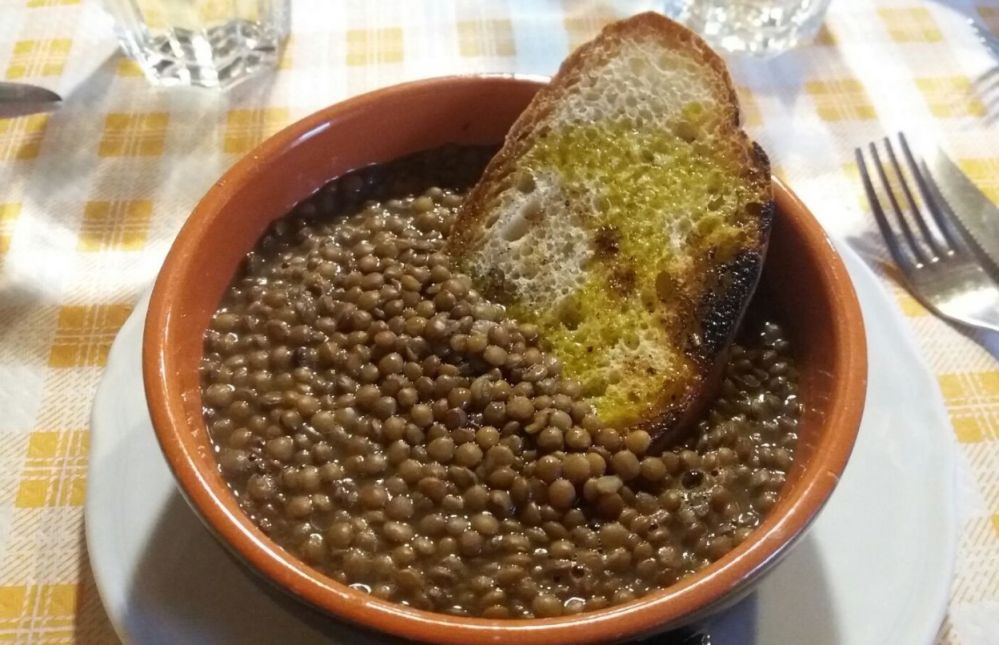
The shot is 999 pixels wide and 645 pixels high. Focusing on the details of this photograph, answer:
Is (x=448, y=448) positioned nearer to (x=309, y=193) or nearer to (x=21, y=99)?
(x=309, y=193)

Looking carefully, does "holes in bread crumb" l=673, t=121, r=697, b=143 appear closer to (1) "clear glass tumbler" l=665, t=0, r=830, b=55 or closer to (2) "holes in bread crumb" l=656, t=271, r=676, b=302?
(2) "holes in bread crumb" l=656, t=271, r=676, b=302

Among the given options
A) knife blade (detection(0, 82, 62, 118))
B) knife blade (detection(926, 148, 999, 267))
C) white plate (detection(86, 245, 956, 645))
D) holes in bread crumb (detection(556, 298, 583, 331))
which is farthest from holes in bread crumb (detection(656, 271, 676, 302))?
knife blade (detection(0, 82, 62, 118))

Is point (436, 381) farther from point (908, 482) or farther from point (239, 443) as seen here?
point (908, 482)

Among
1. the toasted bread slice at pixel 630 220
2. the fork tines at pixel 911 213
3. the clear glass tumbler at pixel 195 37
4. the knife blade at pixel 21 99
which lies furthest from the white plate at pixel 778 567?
the clear glass tumbler at pixel 195 37

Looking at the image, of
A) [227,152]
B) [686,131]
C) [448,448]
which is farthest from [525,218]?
[227,152]

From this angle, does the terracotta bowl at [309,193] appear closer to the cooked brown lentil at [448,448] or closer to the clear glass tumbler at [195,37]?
the cooked brown lentil at [448,448]

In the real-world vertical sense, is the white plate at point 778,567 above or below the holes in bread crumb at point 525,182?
below

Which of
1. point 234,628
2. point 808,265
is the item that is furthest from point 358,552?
point 808,265
